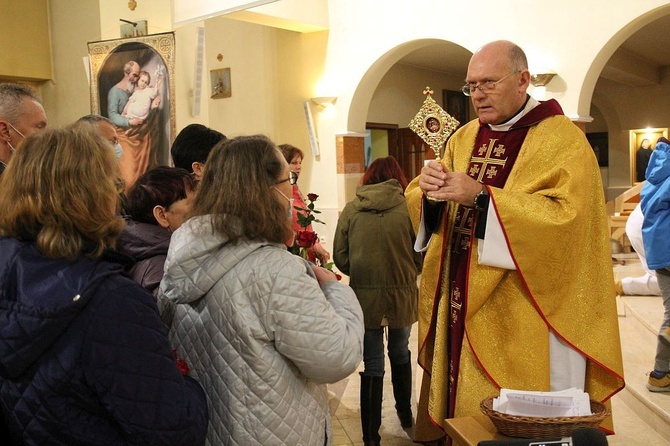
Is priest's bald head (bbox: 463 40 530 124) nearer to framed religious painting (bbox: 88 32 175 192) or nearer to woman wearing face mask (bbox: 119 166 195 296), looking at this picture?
woman wearing face mask (bbox: 119 166 195 296)

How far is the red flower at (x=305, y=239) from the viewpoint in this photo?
262cm

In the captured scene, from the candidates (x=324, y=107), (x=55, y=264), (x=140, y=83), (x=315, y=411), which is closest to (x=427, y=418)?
(x=315, y=411)

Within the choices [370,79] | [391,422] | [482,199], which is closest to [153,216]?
[482,199]

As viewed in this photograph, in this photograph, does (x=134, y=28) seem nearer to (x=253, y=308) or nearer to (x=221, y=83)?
(x=221, y=83)

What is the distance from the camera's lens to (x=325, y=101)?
9727 millimetres

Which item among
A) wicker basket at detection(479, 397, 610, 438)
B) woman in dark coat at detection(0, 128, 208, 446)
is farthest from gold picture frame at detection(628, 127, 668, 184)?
woman in dark coat at detection(0, 128, 208, 446)

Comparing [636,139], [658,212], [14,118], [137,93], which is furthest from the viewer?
[636,139]

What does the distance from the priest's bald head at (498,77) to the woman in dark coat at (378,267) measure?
1.41m

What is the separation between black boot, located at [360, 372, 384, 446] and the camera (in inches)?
152

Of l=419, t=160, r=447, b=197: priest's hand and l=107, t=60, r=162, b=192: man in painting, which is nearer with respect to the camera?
l=419, t=160, r=447, b=197: priest's hand

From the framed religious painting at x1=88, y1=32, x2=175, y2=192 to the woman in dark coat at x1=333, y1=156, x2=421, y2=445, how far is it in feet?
13.2

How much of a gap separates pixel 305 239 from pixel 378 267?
1.37 m

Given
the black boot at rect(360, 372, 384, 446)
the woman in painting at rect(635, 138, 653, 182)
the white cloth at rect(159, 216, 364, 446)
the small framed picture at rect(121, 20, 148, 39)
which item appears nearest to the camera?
the white cloth at rect(159, 216, 364, 446)

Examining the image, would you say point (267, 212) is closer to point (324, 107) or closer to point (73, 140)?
point (73, 140)
